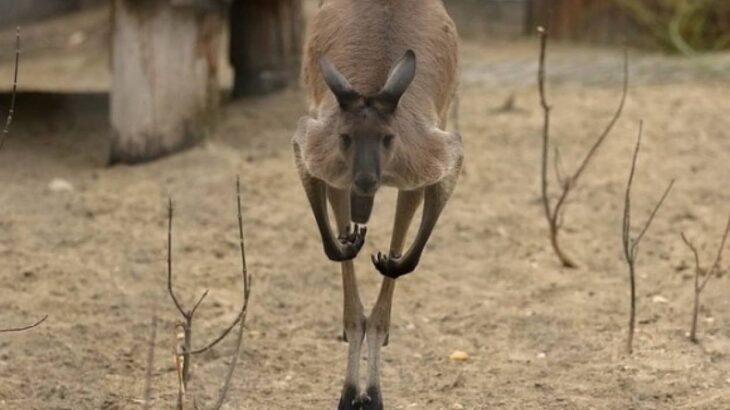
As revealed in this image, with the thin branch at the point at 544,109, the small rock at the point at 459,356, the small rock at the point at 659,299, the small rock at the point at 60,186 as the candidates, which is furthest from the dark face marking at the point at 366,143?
the small rock at the point at 60,186

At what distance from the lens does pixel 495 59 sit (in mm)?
10086

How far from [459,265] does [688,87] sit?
3.14m

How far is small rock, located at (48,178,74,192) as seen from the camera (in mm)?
7023

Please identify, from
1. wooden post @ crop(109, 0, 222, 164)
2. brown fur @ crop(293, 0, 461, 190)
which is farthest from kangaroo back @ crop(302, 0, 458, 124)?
wooden post @ crop(109, 0, 222, 164)

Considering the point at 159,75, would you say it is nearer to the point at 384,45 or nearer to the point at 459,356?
the point at 459,356

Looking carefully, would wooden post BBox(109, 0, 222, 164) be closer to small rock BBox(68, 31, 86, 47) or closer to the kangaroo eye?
the kangaroo eye

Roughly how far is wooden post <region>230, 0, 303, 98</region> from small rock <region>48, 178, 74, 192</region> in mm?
1881

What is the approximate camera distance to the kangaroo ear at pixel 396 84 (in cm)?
405

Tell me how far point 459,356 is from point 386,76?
1314 mm

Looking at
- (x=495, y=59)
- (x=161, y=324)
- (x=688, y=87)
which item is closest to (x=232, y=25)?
(x=495, y=59)

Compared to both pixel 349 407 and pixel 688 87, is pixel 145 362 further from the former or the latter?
pixel 688 87

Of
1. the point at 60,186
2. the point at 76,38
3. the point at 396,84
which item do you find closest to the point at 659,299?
the point at 396,84

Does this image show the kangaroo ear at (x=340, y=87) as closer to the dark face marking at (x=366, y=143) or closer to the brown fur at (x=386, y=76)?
the dark face marking at (x=366, y=143)

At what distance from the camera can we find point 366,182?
391 centimetres
